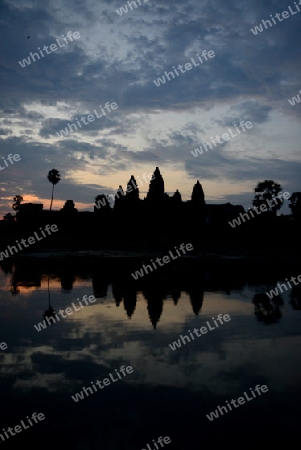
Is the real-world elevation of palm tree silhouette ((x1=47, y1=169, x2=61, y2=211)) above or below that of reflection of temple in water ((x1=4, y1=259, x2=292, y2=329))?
above

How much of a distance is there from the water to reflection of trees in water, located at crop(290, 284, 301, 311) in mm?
81

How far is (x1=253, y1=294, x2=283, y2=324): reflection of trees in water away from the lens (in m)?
11.9

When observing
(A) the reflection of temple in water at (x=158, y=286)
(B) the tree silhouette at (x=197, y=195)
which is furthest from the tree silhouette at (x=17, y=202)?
(A) the reflection of temple in water at (x=158, y=286)

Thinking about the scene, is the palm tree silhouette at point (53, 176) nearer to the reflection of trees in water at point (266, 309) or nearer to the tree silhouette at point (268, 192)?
the tree silhouette at point (268, 192)

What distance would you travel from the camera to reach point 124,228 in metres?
73.3

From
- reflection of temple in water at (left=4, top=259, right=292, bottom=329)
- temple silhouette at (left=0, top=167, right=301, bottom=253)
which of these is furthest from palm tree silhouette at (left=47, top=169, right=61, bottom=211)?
reflection of temple in water at (left=4, top=259, right=292, bottom=329)

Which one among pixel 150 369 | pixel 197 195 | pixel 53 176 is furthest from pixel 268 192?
pixel 150 369

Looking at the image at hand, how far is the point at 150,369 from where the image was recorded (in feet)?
24.3

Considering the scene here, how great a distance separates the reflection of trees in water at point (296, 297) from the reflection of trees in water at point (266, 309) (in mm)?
488

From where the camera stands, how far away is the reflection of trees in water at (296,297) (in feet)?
45.5

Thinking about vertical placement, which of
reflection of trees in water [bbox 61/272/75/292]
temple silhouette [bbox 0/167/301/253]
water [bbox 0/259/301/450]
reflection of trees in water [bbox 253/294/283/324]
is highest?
temple silhouette [bbox 0/167/301/253]

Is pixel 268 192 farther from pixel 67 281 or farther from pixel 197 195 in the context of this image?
pixel 67 281

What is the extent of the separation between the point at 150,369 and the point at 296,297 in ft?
34.4

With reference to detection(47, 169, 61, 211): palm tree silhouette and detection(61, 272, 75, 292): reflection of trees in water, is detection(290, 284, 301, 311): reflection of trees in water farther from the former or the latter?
detection(47, 169, 61, 211): palm tree silhouette
